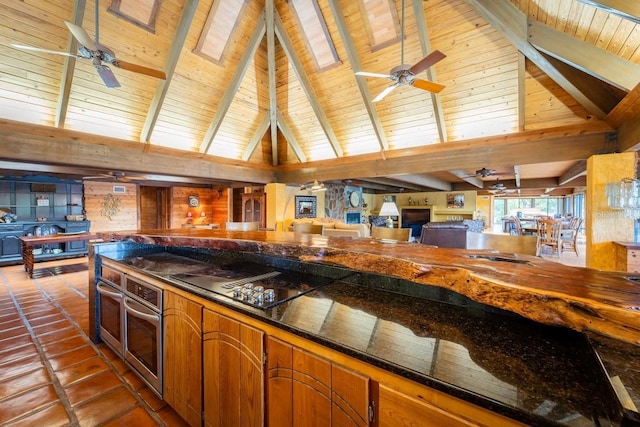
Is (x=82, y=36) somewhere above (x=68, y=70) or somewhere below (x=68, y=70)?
below

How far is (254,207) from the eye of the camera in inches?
348

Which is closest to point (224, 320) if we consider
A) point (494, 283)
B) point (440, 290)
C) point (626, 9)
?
point (440, 290)

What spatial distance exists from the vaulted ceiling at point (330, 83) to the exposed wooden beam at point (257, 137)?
261 mm

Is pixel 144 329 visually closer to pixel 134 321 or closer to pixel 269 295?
pixel 134 321

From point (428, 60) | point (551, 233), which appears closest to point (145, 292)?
point (428, 60)

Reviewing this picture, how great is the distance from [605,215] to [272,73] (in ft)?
18.8

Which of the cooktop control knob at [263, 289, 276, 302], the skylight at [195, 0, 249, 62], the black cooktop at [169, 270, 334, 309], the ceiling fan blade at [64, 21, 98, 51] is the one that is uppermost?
the skylight at [195, 0, 249, 62]

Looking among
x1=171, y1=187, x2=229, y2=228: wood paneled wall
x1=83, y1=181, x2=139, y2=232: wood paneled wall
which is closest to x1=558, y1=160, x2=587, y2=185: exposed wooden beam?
x1=171, y1=187, x2=229, y2=228: wood paneled wall

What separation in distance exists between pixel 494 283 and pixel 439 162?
458cm

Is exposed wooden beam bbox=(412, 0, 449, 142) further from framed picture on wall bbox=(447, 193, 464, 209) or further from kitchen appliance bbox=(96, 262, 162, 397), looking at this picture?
framed picture on wall bbox=(447, 193, 464, 209)

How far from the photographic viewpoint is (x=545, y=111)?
396cm

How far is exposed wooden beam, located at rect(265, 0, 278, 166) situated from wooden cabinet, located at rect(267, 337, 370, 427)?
4972 mm

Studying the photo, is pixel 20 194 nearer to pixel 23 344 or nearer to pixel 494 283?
pixel 23 344

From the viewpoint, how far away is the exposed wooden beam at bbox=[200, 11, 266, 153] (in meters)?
4.47
